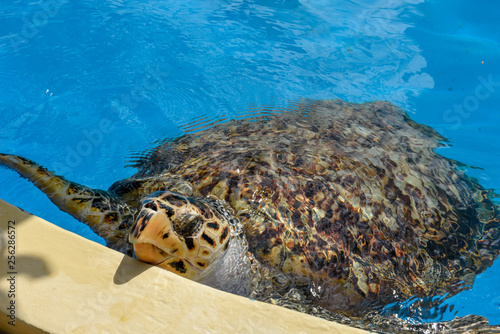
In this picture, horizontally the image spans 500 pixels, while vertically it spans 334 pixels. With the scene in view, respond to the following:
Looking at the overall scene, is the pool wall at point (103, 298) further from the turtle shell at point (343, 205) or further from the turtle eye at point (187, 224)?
the turtle shell at point (343, 205)

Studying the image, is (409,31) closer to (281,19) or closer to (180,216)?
(281,19)

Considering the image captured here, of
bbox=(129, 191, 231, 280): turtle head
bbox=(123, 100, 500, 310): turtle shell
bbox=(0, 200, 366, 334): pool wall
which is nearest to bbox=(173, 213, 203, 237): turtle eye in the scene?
bbox=(129, 191, 231, 280): turtle head

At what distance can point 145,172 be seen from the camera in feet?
13.5

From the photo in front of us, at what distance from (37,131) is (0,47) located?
2.53 meters

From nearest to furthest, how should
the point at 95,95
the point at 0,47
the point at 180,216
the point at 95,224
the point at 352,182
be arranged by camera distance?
A: the point at 180,216
the point at 95,224
the point at 352,182
the point at 95,95
the point at 0,47

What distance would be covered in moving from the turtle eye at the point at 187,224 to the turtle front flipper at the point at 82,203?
2.85 feet

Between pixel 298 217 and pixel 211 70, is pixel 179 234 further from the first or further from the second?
pixel 211 70

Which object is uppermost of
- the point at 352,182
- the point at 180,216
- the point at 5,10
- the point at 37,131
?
the point at 180,216

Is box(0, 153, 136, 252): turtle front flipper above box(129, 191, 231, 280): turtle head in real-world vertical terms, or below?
below

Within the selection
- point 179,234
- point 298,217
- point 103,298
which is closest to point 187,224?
point 179,234

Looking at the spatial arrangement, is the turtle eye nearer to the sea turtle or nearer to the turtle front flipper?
the sea turtle

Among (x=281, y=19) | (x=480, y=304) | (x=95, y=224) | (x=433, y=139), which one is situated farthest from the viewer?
(x=281, y=19)

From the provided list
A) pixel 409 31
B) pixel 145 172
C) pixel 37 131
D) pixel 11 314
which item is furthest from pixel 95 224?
pixel 409 31

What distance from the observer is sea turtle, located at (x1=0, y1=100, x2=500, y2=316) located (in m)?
2.68
